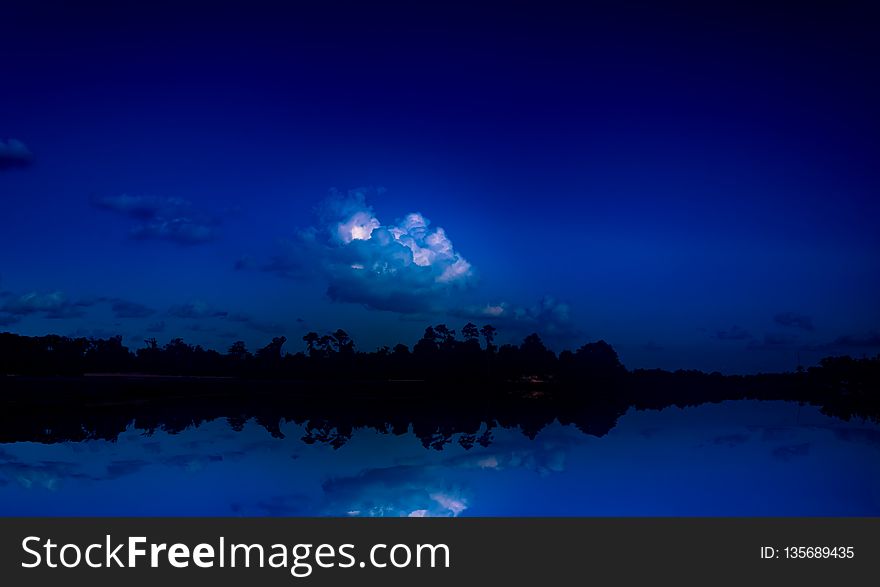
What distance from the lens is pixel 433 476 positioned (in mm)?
12133

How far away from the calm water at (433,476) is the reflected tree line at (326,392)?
1768mm

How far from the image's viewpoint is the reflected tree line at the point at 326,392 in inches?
776

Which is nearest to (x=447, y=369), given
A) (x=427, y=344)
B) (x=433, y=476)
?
(x=427, y=344)

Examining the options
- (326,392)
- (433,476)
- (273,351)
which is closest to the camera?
(433,476)

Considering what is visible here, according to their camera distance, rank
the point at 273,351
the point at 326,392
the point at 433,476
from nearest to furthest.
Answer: the point at 433,476, the point at 326,392, the point at 273,351

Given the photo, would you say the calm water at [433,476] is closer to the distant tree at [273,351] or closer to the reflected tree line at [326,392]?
the reflected tree line at [326,392]

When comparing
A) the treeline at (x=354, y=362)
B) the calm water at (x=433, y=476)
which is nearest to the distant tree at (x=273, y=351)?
the treeline at (x=354, y=362)

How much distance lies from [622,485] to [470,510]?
3.51 metres

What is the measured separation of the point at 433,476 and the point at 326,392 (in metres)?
26.6

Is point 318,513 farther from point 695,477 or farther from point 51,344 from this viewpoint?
point 51,344

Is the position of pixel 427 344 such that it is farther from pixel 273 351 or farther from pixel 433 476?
pixel 433 476

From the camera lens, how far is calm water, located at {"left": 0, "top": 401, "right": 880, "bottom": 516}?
9891 mm

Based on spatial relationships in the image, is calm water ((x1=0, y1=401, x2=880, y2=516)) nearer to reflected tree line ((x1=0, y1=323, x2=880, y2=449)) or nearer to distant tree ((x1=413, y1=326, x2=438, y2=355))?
reflected tree line ((x1=0, y1=323, x2=880, y2=449))

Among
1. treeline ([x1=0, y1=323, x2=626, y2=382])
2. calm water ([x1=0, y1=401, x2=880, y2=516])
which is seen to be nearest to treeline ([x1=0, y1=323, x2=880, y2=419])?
treeline ([x1=0, y1=323, x2=626, y2=382])
